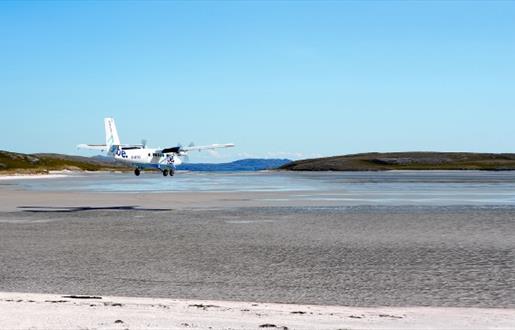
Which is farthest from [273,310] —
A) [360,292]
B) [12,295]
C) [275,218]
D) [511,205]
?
[511,205]

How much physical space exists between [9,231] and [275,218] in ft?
38.6

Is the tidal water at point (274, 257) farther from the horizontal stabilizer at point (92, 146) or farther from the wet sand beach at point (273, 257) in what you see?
the horizontal stabilizer at point (92, 146)

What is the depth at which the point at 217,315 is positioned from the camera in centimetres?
1088

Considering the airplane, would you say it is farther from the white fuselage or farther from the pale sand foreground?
the pale sand foreground

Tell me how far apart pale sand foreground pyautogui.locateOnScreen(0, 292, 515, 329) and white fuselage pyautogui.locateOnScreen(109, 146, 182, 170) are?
11562 centimetres

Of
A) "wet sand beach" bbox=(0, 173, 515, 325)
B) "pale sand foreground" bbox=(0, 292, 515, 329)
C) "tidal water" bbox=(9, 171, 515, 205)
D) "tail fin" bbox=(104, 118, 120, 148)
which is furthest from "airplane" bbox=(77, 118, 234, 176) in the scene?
"pale sand foreground" bbox=(0, 292, 515, 329)

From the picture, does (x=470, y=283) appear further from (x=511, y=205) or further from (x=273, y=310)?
(x=511, y=205)

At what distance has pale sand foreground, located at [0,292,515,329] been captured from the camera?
1009cm

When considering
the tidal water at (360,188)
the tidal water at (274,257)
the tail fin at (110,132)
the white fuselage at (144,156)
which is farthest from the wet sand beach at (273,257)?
the tail fin at (110,132)

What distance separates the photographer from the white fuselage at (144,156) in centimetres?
12631

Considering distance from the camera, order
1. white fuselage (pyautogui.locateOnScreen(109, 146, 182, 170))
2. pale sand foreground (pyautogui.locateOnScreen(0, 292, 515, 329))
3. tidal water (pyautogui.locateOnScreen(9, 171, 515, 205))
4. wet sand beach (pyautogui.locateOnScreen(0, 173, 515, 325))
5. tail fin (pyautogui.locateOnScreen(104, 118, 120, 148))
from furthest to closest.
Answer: tail fin (pyautogui.locateOnScreen(104, 118, 120, 148)) < white fuselage (pyautogui.locateOnScreen(109, 146, 182, 170)) < tidal water (pyautogui.locateOnScreen(9, 171, 515, 205)) < wet sand beach (pyautogui.locateOnScreen(0, 173, 515, 325)) < pale sand foreground (pyautogui.locateOnScreen(0, 292, 515, 329))

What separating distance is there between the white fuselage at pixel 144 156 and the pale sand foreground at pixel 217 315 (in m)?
116

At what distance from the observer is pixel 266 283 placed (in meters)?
14.5

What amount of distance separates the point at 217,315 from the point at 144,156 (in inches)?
4663
